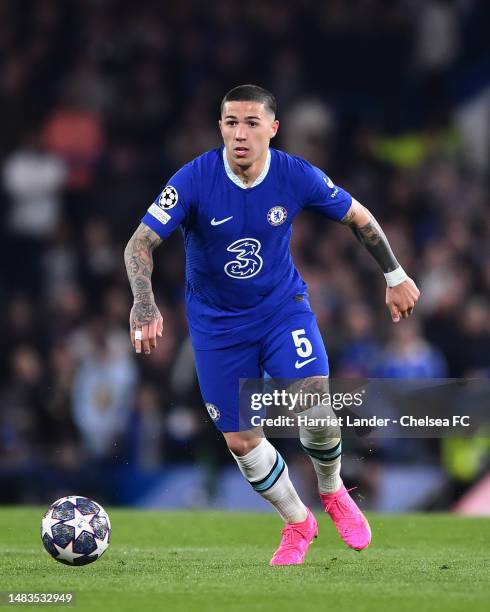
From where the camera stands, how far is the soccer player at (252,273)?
7801mm

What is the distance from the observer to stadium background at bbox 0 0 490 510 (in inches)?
527

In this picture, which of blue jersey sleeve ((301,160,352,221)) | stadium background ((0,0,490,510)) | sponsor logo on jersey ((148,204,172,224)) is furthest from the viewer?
stadium background ((0,0,490,510))

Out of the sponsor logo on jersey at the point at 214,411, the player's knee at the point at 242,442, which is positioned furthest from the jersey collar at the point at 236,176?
the player's knee at the point at 242,442

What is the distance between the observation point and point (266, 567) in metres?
7.74

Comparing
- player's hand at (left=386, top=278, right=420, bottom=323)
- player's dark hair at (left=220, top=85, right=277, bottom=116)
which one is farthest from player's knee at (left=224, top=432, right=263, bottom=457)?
player's dark hair at (left=220, top=85, right=277, bottom=116)

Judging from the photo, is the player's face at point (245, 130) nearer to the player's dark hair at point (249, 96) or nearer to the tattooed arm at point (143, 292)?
the player's dark hair at point (249, 96)

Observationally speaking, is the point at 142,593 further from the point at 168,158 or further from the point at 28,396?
the point at 168,158

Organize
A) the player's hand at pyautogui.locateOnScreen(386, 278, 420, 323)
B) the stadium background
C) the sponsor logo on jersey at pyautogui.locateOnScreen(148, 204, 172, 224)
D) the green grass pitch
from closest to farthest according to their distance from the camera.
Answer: the green grass pitch → the sponsor logo on jersey at pyautogui.locateOnScreen(148, 204, 172, 224) → the player's hand at pyautogui.locateOnScreen(386, 278, 420, 323) → the stadium background

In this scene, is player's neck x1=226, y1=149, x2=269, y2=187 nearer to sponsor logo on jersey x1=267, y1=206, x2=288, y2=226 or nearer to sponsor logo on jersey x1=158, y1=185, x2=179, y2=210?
sponsor logo on jersey x1=267, y1=206, x2=288, y2=226

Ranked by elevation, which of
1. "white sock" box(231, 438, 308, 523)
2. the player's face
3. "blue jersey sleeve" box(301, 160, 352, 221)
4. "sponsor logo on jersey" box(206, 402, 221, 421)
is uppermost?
the player's face

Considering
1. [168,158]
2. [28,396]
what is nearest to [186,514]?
[28,396]

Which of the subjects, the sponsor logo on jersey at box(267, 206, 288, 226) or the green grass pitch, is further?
the sponsor logo on jersey at box(267, 206, 288, 226)

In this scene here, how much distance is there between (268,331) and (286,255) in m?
0.45

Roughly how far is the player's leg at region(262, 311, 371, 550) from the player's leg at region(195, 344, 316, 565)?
14 centimetres
